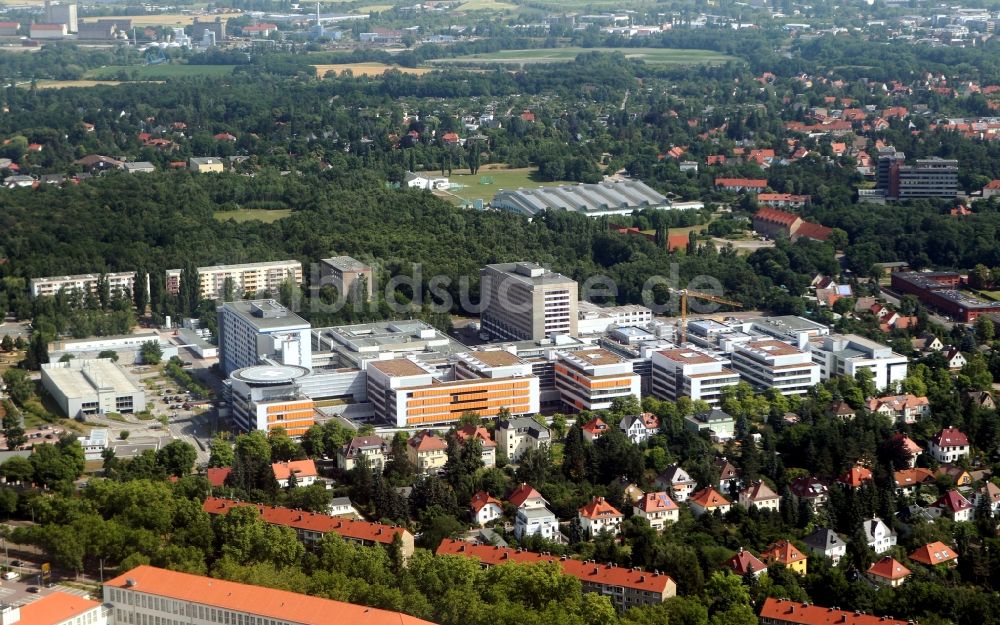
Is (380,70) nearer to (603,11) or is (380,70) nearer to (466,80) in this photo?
(466,80)

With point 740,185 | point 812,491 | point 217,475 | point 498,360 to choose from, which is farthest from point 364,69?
point 812,491

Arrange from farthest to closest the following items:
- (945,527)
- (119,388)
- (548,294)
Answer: (548,294) → (119,388) → (945,527)

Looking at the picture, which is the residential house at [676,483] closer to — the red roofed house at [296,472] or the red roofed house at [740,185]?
the red roofed house at [296,472]

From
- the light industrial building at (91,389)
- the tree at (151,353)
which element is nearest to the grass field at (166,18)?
the tree at (151,353)

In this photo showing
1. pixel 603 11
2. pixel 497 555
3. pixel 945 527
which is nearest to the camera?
pixel 497 555

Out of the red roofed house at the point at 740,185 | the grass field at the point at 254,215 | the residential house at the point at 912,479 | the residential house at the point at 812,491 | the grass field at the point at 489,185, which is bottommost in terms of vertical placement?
the grass field at the point at 489,185

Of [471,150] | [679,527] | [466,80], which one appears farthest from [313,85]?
[679,527]
